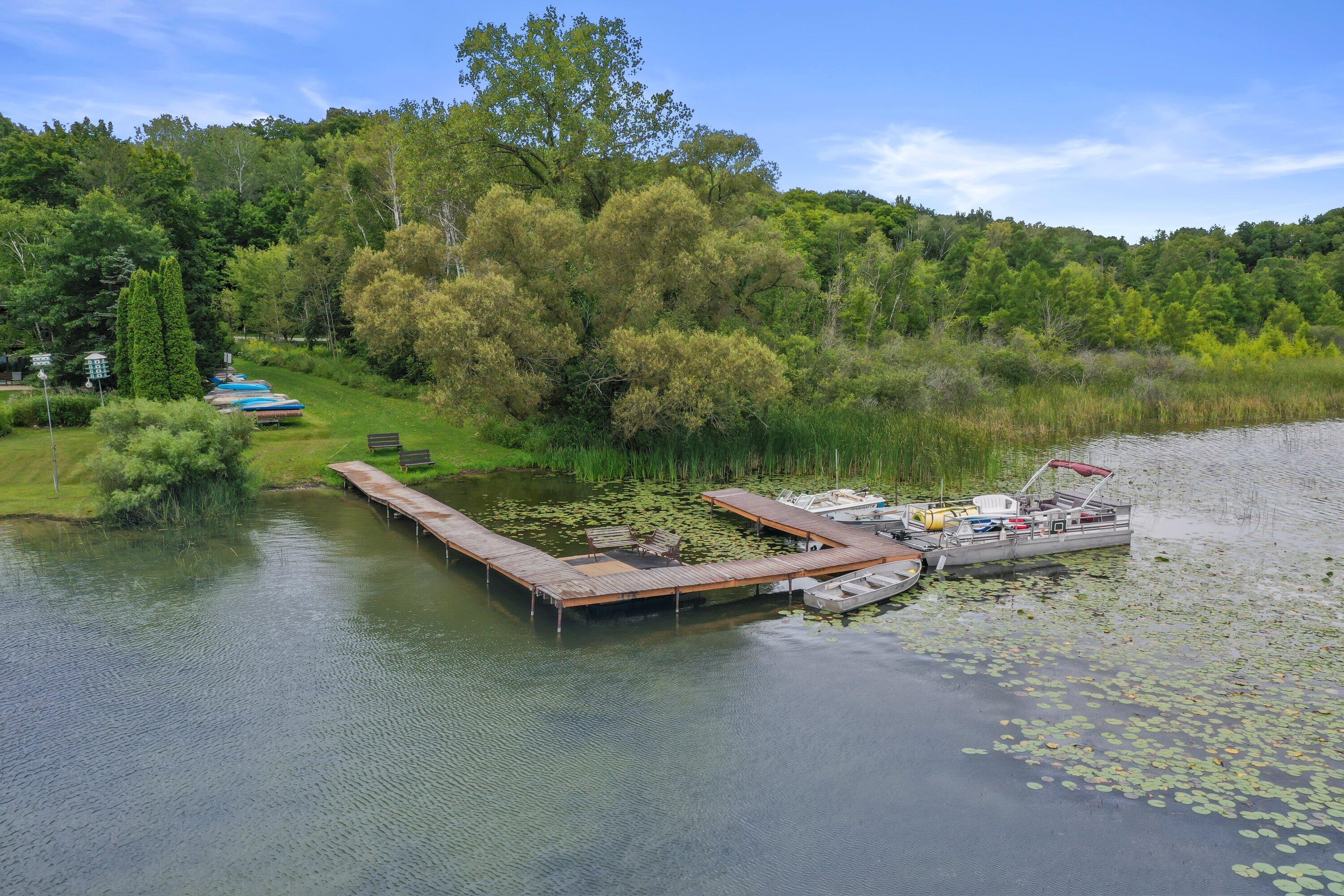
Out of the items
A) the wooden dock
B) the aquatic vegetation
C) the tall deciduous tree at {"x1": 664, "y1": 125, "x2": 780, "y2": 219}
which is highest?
the tall deciduous tree at {"x1": 664, "y1": 125, "x2": 780, "y2": 219}

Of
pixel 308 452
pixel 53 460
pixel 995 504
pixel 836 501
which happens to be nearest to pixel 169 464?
pixel 53 460

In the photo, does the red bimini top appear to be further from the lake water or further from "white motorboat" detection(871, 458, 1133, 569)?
the lake water

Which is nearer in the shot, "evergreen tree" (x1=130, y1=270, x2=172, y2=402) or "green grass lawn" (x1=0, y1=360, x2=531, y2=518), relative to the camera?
"green grass lawn" (x1=0, y1=360, x2=531, y2=518)

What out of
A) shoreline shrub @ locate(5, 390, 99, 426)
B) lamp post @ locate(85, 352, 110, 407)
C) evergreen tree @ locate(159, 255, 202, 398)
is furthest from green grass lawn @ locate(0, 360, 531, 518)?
evergreen tree @ locate(159, 255, 202, 398)

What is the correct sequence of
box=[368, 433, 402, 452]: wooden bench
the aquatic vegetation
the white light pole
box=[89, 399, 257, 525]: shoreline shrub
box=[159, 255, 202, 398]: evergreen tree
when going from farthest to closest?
box=[159, 255, 202, 398]: evergreen tree < box=[368, 433, 402, 452]: wooden bench < the white light pole < box=[89, 399, 257, 525]: shoreline shrub < the aquatic vegetation

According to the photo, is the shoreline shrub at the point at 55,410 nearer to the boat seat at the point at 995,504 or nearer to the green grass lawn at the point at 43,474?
the green grass lawn at the point at 43,474

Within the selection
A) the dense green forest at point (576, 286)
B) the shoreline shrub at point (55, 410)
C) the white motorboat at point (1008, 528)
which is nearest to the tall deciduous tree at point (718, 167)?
the dense green forest at point (576, 286)

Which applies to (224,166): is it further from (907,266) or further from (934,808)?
(934,808)

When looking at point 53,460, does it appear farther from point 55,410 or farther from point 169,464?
point 169,464
